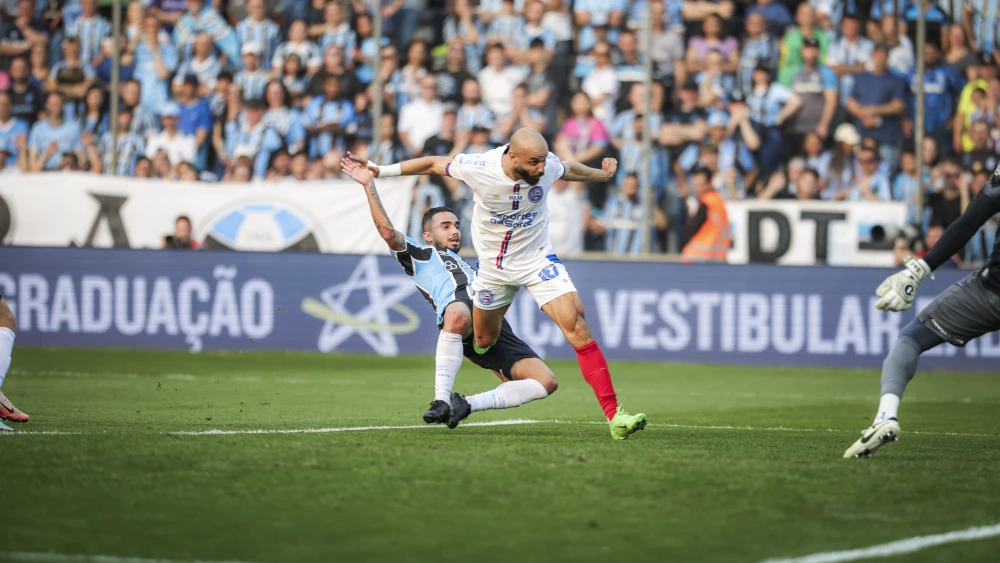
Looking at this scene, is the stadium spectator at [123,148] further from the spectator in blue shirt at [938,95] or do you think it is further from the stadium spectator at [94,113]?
the spectator in blue shirt at [938,95]

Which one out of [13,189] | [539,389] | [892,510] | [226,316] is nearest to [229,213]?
[226,316]

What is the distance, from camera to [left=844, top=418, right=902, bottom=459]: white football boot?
7562 mm

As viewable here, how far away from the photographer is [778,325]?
734 inches

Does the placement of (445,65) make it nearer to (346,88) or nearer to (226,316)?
(346,88)

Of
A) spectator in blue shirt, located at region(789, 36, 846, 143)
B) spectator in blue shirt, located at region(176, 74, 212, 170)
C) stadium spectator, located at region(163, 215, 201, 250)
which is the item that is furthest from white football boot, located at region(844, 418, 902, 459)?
spectator in blue shirt, located at region(176, 74, 212, 170)

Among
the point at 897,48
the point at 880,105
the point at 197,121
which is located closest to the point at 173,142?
the point at 197,121

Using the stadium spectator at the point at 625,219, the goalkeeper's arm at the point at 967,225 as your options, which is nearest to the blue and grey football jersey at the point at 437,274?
the goalkeeper's arm at the point at 967,225

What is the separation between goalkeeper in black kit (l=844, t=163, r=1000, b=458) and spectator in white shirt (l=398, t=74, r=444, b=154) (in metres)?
12.6

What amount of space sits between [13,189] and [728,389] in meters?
11.1

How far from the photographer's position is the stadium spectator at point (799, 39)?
19859 millimetres

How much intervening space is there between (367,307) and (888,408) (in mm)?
12275

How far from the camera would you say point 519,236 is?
30.4ft

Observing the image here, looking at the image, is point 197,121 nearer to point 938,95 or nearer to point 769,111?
point 769,111

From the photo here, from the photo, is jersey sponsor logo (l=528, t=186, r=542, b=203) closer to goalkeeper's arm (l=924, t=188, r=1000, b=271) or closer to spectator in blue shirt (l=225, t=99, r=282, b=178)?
goalkeeper's arm (l=924, t=188, r=1000, b=271)
